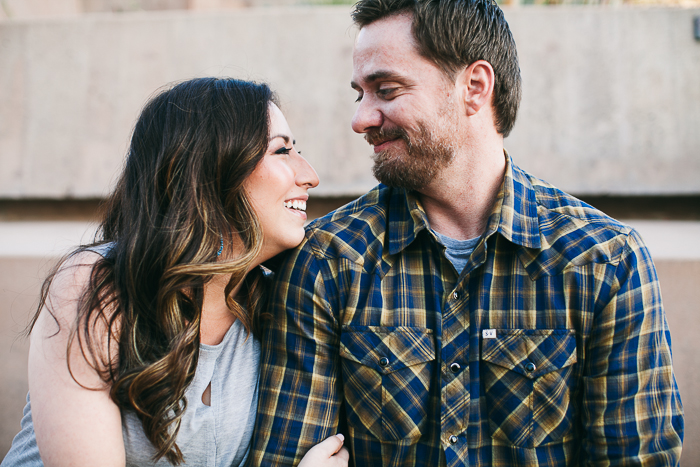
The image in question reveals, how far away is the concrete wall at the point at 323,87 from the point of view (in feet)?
10.3

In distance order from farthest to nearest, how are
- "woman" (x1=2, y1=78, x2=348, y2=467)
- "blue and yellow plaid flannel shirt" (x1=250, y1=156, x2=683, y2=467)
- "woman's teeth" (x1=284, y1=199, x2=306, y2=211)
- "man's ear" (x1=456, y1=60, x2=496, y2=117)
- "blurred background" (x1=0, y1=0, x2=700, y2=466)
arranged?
"blurred background" (x1=0, y1=0, x2=700, y2=466) → "man's ear" (x1=456, y1=60, x2=496, y2=117) → "woman's teeth" (x1=284, y1=199, x2=306, y2=211) → "blue and yellow plaid flannel shirt" (x1=250, y1=156, x2=683, y2=467) → "woman" (x1=2, y1=78, x2=348, y2=467)

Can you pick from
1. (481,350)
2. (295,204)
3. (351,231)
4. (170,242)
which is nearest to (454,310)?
(481,350)

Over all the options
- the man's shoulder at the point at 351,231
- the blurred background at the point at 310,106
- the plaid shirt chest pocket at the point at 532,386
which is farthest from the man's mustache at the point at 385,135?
the blurred background at the point at 310,106

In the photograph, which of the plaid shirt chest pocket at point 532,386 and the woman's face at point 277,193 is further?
the woman's face at point 277,193

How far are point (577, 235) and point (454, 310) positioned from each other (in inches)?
19.7

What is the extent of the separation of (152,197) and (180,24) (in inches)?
96.9

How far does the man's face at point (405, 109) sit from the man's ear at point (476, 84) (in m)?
0.07

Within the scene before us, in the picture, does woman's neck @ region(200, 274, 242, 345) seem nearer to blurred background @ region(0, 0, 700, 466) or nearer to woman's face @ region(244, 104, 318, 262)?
woman's face @ region(244, 104, 318, 262)

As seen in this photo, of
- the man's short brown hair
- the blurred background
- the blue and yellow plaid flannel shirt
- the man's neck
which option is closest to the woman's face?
the blue and yellow plaid flannel shirt

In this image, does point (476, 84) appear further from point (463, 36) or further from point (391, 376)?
point (391, 376)

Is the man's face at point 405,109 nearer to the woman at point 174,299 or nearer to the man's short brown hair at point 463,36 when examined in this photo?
the man's short brown hair at point 463,36

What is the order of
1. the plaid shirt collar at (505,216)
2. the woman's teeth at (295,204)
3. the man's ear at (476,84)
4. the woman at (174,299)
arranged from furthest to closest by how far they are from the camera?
the man's ear at (476,84), the woman's teeth at (295,204), the plaid shirt collar at (505,216), the woman at (174,299)

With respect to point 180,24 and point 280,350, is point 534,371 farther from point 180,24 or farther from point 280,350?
point 180,24

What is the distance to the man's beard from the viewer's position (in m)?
1.75
